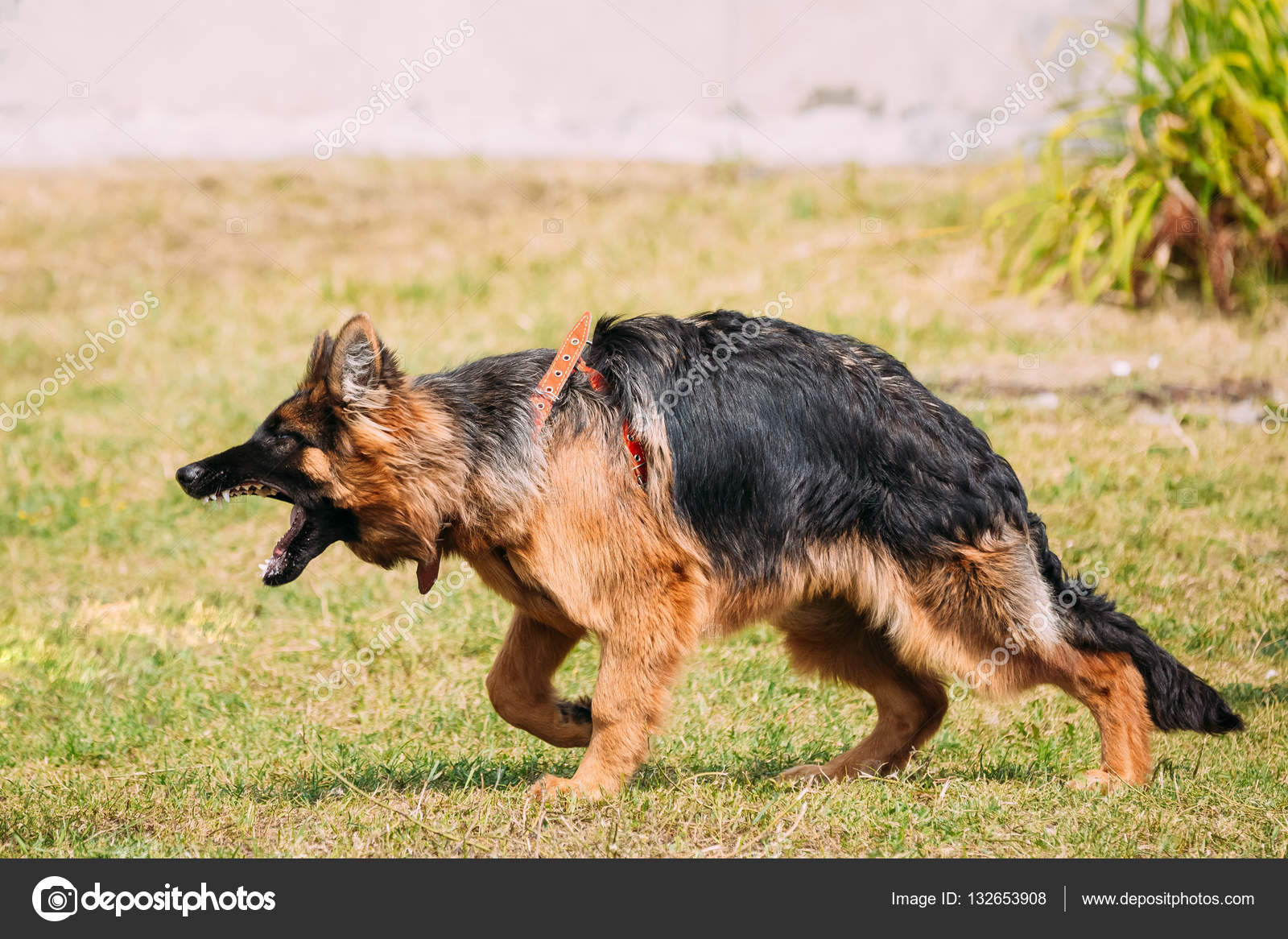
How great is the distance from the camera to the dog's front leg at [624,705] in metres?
4.90

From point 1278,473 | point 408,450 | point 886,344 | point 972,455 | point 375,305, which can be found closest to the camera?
point 408,450

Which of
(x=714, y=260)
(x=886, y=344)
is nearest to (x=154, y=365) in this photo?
(x=714, y=260)

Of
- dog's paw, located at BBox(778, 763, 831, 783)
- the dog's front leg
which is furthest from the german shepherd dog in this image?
Answer: dog's paw, located at BBox(778, 763, 831, 783)

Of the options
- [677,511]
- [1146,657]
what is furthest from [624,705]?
[1146,657]

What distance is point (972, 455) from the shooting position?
16.9ft

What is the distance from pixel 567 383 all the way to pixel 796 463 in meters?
0.95

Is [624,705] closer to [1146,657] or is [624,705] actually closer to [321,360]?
[321,360]

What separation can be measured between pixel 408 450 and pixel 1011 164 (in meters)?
9.22

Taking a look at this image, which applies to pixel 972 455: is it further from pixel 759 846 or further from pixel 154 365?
pixel 154 365
